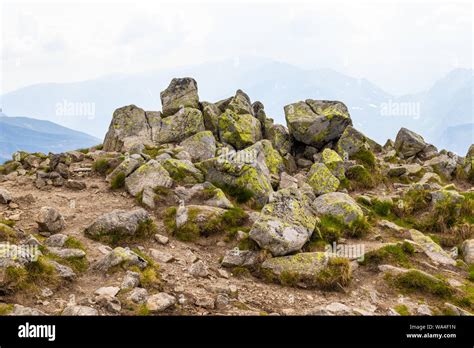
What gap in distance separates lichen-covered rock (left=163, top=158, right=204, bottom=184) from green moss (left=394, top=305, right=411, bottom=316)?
524 inches

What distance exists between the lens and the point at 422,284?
560 inches

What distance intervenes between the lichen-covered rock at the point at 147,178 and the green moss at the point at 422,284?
12937 millimetres

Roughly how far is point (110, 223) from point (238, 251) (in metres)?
5.66

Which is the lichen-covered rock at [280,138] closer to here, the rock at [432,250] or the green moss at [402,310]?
the rock at [432,250]

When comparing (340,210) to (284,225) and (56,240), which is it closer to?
(284,225)

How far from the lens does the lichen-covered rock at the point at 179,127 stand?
104 feet

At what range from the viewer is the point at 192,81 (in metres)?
37.6

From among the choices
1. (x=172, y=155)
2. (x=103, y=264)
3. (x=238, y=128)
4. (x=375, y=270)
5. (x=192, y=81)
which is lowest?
(x=375, y=270)

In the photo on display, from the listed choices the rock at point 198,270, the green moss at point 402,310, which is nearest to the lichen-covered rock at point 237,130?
the rock at point 198,270

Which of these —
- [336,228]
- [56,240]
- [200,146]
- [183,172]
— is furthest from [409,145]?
[56,240]

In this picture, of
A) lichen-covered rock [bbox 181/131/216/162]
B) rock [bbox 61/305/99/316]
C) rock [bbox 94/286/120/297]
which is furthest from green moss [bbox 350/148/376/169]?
rock [bbox 61/305/99/316]

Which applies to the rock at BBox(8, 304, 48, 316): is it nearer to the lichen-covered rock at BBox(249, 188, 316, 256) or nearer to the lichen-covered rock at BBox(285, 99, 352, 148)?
the lichen-covered rock at BBox(249, 188, 316, 256)
